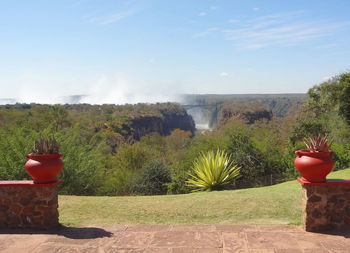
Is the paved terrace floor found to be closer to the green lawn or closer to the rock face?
the green lawn

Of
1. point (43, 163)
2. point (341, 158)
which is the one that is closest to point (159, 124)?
point (341, 158)

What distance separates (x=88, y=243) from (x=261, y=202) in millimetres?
4212

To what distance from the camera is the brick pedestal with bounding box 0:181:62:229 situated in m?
5.02

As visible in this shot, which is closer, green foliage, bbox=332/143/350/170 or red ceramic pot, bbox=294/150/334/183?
red ceramic pot, bbox=294/150/334/183

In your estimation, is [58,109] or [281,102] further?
[281,102]

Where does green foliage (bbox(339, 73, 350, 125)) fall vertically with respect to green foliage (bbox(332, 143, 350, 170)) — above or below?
above

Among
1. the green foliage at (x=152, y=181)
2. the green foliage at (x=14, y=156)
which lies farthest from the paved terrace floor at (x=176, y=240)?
the green foliage at (x=152, y=181)

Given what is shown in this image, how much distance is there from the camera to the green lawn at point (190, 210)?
613cm

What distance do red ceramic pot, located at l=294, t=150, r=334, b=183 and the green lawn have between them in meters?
1.35

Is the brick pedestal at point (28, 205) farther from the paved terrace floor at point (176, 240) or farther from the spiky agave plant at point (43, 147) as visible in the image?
the spiky agave plant at point (43, 147)

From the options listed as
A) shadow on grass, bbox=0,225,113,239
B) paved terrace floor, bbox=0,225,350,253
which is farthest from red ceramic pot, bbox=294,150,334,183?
shadow on grass, bbox=0,225,113,239

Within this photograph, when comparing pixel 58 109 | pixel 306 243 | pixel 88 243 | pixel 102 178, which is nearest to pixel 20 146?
pixel 102 178

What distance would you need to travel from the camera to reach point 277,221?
18.8 ft

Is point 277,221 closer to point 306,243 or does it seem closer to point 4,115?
point 306,243
